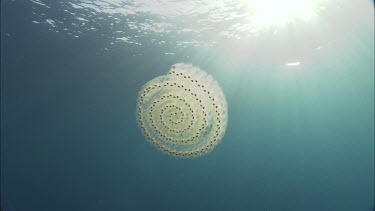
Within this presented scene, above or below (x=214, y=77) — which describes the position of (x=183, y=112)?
above

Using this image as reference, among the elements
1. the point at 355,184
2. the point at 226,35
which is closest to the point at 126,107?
the point at 226,35

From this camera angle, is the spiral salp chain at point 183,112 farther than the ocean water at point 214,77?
No

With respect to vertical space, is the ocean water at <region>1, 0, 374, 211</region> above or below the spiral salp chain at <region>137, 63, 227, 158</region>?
below

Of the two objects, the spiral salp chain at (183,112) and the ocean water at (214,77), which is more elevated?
the spiral salp chain at (183,112)

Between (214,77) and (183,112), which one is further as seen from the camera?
(214,77)

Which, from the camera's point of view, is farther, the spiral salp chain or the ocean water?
the ocean water
